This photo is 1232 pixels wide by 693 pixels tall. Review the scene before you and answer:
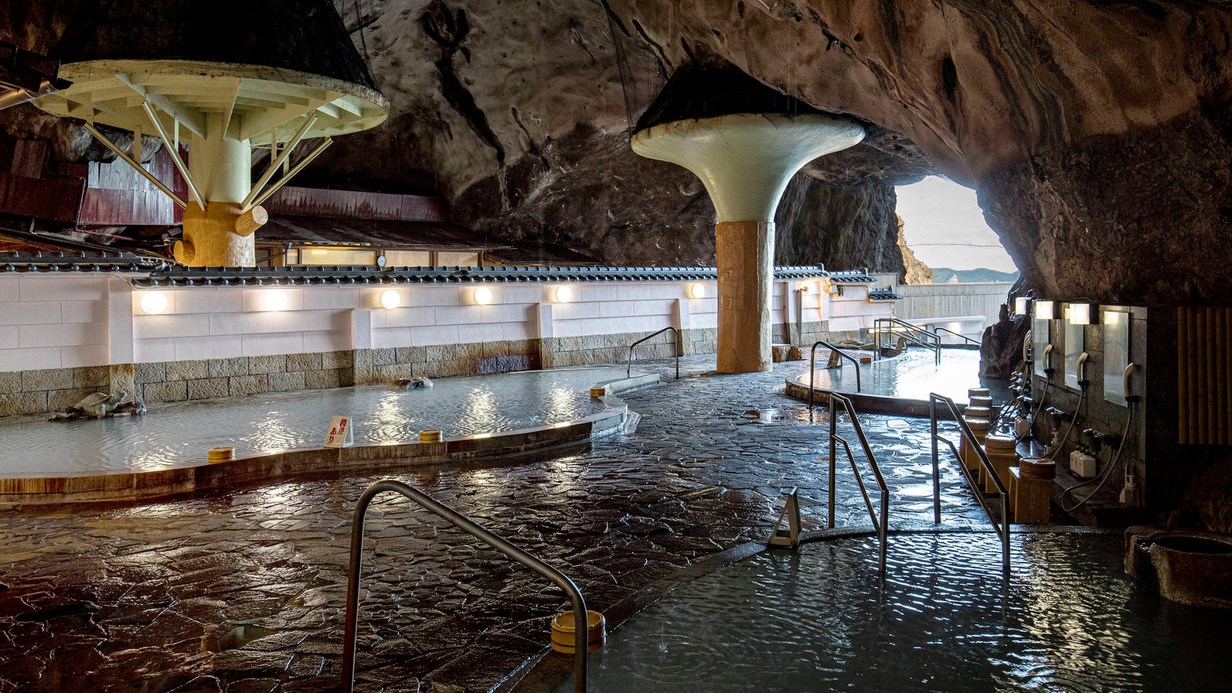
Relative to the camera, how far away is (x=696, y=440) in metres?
10.9

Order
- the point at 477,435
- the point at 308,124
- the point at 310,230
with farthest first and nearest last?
the point at 310,230 → the point at 308,124 → the point at 477,435

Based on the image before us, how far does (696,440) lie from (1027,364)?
4409mm

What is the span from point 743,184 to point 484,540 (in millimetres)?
15156

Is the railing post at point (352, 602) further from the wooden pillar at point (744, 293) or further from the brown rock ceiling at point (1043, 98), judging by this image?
the wooden pillar at point (744, 293)

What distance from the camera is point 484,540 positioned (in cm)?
337

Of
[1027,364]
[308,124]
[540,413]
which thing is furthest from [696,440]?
[308,124]

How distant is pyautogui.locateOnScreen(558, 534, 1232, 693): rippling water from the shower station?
1263 cm

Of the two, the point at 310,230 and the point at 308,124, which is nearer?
the point at 308,124

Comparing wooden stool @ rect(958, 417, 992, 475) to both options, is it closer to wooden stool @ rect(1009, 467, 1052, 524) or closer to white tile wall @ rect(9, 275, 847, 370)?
wooden stool @ rect(1009, 467, 1052, 524)

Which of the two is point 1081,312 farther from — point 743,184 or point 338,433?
point 743,184

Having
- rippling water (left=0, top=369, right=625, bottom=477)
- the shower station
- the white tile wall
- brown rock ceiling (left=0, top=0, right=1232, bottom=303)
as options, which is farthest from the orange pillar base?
brown rock ceiling (left=0, top=0, right=1232, bottom=303)

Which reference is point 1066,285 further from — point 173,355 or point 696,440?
point 173,355

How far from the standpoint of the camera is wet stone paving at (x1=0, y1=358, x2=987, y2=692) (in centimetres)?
444

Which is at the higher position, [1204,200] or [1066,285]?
[1204,200]
